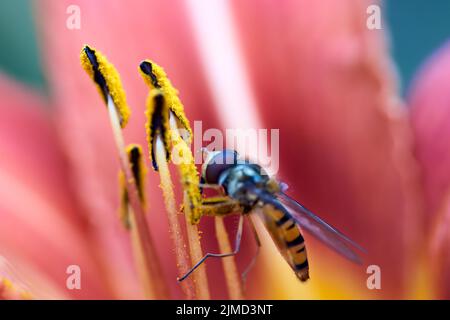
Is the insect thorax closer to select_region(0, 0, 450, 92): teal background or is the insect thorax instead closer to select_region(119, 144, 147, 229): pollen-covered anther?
select_region(119, 144, 147, 229): pollen-covered anther

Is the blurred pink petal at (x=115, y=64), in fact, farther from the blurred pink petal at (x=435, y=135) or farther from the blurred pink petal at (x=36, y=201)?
the blurred pink petal at (x=435, y=135)

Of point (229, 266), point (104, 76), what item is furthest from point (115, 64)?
point (229, 266)

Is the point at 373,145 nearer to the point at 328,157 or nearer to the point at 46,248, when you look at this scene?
the point at 328,157

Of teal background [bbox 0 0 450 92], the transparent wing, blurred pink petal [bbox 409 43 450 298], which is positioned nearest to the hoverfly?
the transparent wing

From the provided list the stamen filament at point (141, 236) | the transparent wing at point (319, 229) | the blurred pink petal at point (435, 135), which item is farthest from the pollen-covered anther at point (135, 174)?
the blurred pink petal at point (435, 135)

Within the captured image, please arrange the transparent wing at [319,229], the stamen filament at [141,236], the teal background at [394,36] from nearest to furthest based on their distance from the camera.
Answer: the transparent wing at [319,229], the stamen filament at [141,236], the teal background at [394,36]
